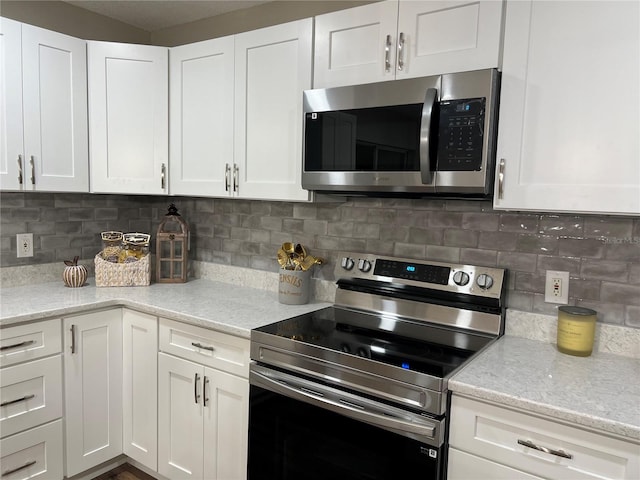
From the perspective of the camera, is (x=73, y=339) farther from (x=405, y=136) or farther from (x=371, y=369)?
(x=405, y=136)

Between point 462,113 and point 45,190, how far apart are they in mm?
1903

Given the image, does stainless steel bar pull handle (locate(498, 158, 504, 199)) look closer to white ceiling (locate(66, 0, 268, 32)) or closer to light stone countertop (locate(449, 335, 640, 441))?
Result: light stone countertop (locate(449, 335, 640, 441))

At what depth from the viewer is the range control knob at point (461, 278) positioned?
6.31ft

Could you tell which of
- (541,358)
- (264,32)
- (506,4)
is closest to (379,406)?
(541,358)

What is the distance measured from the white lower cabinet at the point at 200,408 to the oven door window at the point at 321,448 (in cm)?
11

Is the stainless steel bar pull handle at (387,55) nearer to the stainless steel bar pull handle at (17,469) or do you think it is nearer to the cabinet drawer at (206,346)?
the cabinet drawer at (206,346)

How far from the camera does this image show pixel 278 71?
2109 millimetres

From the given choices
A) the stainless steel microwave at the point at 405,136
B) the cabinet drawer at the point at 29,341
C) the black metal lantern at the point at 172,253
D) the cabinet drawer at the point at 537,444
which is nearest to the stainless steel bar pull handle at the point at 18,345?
the cabinet drawer at the point at 29,341

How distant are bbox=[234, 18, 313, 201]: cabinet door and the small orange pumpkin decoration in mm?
945

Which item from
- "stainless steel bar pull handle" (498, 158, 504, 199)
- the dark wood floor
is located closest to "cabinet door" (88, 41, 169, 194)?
the dark wood floor

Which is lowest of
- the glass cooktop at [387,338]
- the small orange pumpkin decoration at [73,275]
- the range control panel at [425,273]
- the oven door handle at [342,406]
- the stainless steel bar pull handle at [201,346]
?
the oven door handle at [342,406]

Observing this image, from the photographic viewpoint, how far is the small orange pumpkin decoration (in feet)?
8.00

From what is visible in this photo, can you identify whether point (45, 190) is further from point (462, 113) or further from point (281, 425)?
point (462, 113)

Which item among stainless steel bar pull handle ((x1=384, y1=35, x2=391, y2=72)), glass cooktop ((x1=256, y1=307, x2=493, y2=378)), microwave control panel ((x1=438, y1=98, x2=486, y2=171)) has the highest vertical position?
stainless steel bar pull handle ((x1=384, y1=35, x2=391, y2=72))
